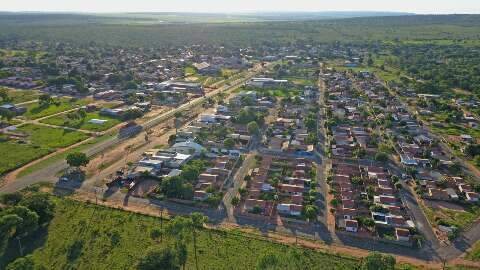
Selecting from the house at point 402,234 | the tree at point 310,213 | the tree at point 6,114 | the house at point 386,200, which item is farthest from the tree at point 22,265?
the tree at point 6,114

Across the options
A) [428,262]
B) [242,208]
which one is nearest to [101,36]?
[242,208]

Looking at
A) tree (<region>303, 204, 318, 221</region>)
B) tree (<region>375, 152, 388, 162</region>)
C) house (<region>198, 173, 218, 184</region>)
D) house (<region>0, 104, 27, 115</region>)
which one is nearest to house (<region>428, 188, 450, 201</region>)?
tree (<region>375, 152, 388, 162</region>)

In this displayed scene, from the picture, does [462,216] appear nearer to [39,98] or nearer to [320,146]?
[320,146]

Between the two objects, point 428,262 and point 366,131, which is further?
point 366,131

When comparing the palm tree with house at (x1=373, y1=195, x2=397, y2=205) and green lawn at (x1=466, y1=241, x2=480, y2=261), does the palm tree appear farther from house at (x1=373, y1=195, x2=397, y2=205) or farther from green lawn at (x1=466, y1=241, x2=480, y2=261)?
green lawn at (x1=466, y1=241, x2=480, y2=261)

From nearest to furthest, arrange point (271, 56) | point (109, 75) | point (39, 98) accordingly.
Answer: point (39, 98)
point (109, 75)
point (271, 56)

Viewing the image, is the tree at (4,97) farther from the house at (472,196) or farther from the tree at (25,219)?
the house at (472,196)
